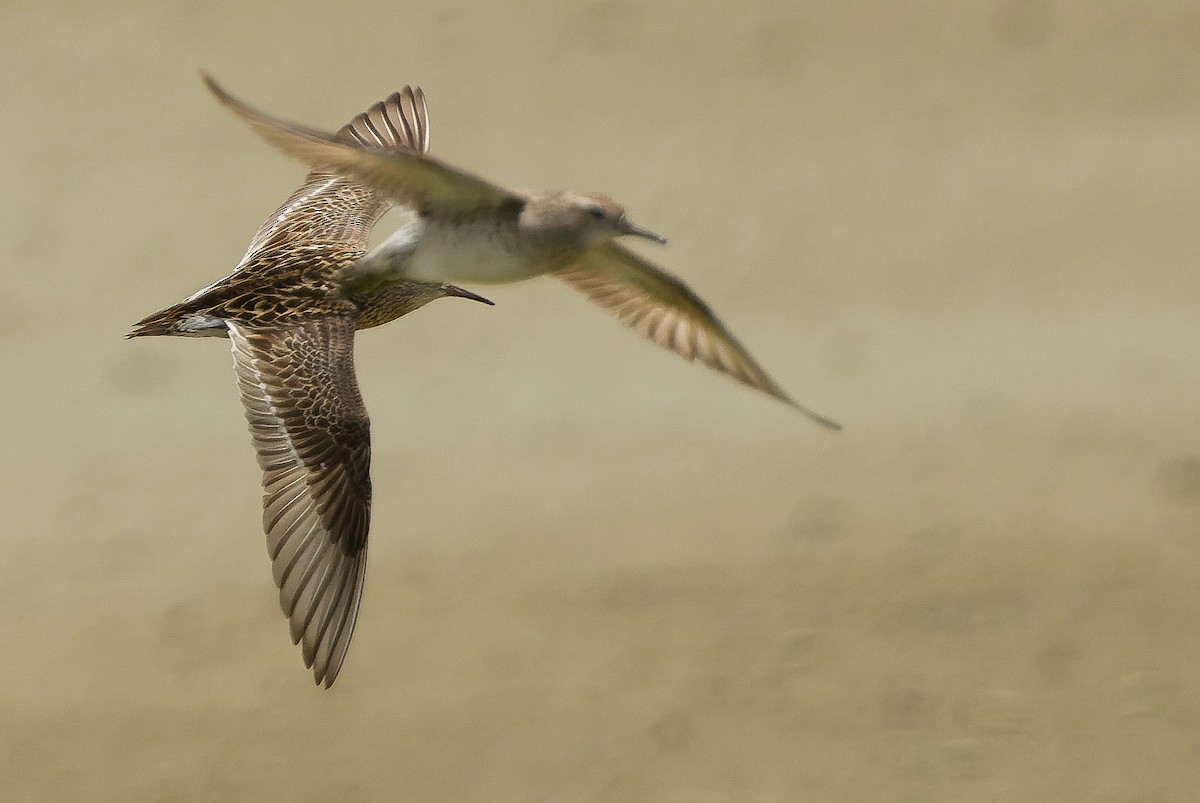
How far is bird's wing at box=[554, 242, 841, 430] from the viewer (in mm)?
4023

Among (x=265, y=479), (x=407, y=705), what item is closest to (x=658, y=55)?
(x=407, y=705)

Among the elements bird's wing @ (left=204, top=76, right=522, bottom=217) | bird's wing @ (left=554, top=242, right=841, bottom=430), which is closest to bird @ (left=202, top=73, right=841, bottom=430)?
bird's wing @ (left=204, top=76, right=522, bottom=217)

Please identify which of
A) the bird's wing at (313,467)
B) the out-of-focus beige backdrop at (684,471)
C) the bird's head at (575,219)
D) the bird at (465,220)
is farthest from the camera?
the out-of-focus beige backdrop at (684,471)

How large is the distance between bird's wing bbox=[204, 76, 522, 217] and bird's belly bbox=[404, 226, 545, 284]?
0.05m

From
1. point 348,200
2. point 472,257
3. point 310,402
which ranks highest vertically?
point 348,200

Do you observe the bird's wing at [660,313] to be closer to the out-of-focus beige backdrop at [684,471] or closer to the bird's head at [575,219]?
the bird's head at [575,219]

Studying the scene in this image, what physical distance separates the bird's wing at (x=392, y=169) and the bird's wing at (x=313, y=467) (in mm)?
450

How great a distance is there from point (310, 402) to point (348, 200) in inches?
29.3

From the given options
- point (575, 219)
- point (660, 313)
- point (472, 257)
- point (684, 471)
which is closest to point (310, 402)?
point (472, 257)

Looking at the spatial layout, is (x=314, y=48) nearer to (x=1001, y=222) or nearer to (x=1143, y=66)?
(x=1001, y=222)

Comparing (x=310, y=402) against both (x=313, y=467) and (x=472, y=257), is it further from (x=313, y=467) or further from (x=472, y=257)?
(x=472, y=257)

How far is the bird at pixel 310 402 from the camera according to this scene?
12.0 feet

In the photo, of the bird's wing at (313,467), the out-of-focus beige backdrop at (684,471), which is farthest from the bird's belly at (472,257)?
the out-of-focus beige backdrop at (684,471)

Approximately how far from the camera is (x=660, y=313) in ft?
13.5
